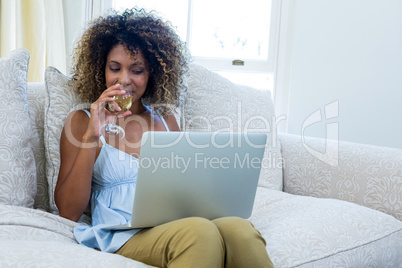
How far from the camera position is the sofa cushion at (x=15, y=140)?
1.38m

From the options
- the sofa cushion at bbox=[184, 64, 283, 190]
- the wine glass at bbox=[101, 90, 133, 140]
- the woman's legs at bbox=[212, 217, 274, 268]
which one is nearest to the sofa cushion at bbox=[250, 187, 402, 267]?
the woman's legs at bbox=[212, 217, 274, 268]

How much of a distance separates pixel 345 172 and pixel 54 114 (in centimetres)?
114

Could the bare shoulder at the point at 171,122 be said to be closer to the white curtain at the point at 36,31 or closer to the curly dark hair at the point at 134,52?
the curly dark hair at the point at 134,52

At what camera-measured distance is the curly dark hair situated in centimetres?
167

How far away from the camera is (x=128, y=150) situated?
5.22 feet

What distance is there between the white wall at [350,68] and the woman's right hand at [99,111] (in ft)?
5.72

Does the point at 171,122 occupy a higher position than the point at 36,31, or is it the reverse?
the point at 36,31

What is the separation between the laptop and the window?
79.1 inches

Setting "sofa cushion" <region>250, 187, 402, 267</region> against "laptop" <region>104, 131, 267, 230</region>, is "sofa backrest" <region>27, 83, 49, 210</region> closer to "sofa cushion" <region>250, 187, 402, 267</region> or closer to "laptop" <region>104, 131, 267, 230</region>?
"laptop" <region>104, 131, 267, 230</region>

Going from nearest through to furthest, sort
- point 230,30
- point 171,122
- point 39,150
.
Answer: point 39,150, point 171,122, point 230,30

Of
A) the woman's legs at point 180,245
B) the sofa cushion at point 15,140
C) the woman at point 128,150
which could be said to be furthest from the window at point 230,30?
the woman's legs at point 180,245

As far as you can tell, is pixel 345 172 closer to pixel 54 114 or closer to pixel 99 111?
pixel 99 111

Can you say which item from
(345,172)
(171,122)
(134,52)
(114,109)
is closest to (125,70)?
(134,52)

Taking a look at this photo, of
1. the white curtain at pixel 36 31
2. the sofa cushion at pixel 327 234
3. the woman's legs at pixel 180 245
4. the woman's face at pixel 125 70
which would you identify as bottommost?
the sofa cushion at pixel 327 234
